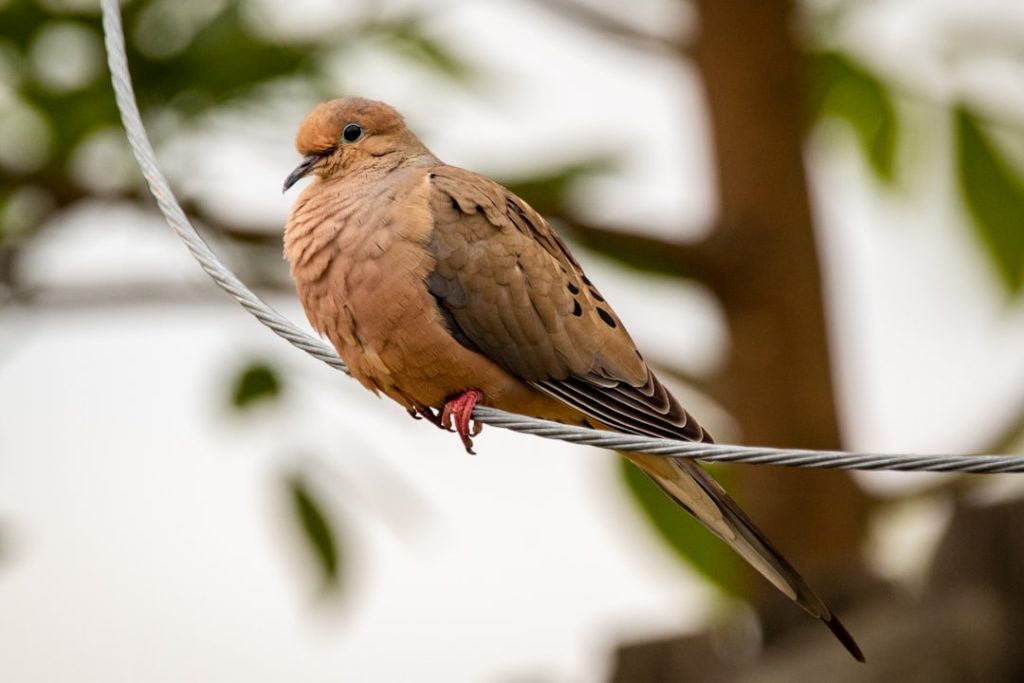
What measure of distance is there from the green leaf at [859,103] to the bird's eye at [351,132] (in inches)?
69.7

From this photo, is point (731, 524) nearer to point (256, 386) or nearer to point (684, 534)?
point (684, 534)

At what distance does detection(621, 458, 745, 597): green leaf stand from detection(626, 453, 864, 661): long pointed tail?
102 centimetres

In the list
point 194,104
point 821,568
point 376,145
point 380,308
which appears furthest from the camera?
point 821,568

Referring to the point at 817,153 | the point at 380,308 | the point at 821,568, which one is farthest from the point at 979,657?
the point at 380,308

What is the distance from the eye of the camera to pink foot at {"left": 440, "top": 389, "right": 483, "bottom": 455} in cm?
199

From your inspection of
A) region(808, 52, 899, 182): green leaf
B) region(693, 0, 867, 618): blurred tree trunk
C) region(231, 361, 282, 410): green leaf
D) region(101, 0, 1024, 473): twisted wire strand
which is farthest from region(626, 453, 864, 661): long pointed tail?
region(693, 0, 867, 618): blurred tree trunk

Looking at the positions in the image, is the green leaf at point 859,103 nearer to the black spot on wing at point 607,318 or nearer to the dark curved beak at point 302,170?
the black spot on wing at point 607,318

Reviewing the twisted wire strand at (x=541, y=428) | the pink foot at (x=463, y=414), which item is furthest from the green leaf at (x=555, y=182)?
the twisted wire strand at (x=541, y=428)

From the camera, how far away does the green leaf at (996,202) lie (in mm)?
3301

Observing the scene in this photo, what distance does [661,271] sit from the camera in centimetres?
369

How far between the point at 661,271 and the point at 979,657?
4.09 ft

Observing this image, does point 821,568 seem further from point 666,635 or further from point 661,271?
point 661,271

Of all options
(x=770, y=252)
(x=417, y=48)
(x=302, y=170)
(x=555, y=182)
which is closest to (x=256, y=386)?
(x=555, y=182)

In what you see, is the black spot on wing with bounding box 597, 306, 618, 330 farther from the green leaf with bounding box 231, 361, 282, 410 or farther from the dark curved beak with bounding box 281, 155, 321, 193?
the green leaf with bounding box 231, 361, 282, 410
